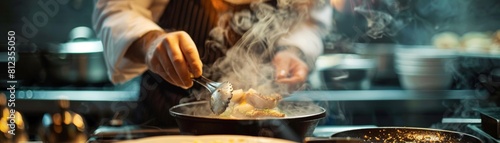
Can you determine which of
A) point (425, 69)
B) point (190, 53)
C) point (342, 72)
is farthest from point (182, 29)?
point (425, 69)

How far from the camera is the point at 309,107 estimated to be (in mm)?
1796

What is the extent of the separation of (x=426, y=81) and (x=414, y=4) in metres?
0.67

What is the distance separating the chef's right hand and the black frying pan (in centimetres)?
53

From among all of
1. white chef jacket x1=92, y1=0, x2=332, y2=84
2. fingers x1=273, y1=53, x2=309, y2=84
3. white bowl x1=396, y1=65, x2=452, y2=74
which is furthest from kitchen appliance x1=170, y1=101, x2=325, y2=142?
white bowl x1=396, y1=65, x2=452, y2=74

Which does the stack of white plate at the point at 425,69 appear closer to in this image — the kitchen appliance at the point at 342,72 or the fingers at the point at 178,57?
the kitchen appliance at the point at 342,72

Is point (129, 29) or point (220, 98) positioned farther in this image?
point (129, 29)

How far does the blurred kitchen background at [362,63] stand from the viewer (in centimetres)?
337

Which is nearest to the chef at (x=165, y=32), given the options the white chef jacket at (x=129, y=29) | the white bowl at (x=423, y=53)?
the white chef jacket at (x=129, y=29)

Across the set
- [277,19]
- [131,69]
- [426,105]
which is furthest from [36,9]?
[426,105]

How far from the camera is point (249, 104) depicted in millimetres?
1753

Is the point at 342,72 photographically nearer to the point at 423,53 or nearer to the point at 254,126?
the point at 423,53

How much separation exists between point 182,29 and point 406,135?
56.1 inches

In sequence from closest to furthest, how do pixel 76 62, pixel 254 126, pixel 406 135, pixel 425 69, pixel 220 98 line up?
pixel 254 126 < pixel 406 135 < pixel 220 98 < pixel 76 62 < pixel 425 69

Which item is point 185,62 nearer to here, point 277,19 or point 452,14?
point 277,19
